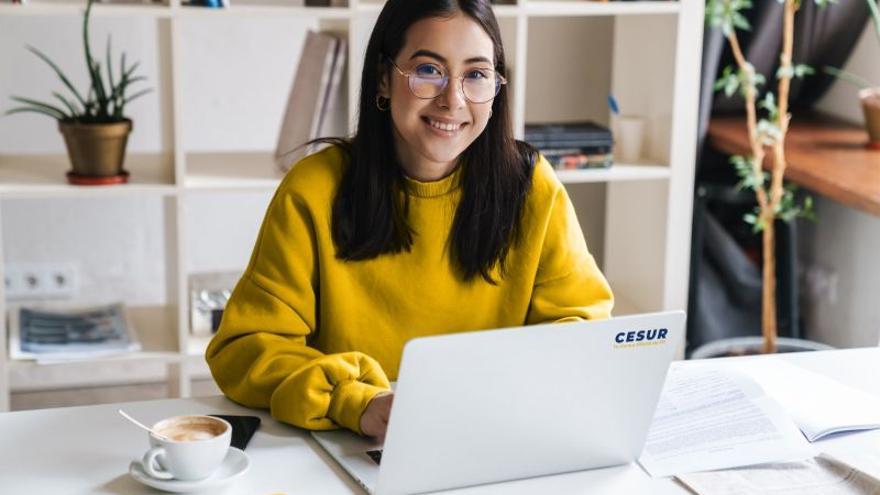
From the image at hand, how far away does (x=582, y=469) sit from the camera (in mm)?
1497

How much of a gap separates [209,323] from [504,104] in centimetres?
131

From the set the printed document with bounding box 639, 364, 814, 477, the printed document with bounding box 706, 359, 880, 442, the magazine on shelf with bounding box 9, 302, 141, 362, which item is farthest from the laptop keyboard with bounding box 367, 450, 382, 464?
the magazine on shelf with bounding box 9, 302, 141, 362

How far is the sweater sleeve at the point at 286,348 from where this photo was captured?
1576 mm

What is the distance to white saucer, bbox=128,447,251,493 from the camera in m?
1.39

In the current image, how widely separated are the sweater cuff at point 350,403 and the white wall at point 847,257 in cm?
218

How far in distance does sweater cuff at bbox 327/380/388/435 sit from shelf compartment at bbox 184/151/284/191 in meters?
1.28

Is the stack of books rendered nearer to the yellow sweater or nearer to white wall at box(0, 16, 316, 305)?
white wall at box(0, 16, 316, 305)

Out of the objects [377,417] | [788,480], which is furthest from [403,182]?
[788,480]

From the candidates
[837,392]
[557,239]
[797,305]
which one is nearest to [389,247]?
[557,239]

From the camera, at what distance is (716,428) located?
1612 millimetres

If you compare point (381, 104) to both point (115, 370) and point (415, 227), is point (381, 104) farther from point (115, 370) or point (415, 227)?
point (115, 370)

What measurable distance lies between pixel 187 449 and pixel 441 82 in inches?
25.9

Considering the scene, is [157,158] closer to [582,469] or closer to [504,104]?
[504,104]

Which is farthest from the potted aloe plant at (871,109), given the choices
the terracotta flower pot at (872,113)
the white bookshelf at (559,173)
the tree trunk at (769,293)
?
the white bookshelf at (559,173)
